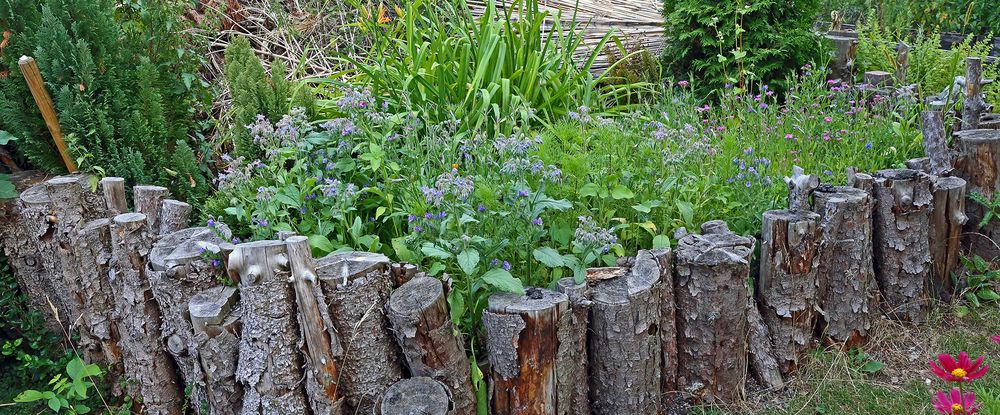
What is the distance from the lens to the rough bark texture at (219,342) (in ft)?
9.44

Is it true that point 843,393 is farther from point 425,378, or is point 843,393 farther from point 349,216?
point 349,216

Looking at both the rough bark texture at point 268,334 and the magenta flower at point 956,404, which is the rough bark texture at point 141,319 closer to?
the rough bark texture at point 268,334

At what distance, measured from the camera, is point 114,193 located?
3482 millimetres

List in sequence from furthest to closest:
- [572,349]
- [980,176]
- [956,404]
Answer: [980,176] < [572,349] < [956,404]

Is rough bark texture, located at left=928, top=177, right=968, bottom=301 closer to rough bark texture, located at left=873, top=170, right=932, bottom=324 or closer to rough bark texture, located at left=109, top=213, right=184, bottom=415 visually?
rough bark texture, located at left=873, top=170, right=932, bottom=324

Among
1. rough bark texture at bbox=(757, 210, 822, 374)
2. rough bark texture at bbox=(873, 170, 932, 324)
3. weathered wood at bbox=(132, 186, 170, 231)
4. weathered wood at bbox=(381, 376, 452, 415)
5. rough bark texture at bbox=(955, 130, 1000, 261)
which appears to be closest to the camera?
weathered wood at bbox=(381, 376, 452, 415)

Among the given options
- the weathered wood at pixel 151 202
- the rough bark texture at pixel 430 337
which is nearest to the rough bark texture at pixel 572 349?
the rough bark texture at pixel 430 337

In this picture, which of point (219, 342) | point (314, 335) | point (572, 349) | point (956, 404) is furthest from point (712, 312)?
point (219, 342)

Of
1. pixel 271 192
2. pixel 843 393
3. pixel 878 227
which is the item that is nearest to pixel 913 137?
pixel 878 227

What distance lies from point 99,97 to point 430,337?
2.21m

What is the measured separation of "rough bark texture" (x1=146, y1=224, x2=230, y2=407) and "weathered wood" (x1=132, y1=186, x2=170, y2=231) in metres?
0.30

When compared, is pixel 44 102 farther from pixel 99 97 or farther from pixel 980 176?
pixel 980 176

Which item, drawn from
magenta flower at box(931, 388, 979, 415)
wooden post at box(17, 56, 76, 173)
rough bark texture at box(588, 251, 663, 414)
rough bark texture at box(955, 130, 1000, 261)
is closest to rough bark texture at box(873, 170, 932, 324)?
rough bark texture at box(955, 130, 1000, 261)

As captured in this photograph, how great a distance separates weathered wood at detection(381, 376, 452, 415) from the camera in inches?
103
